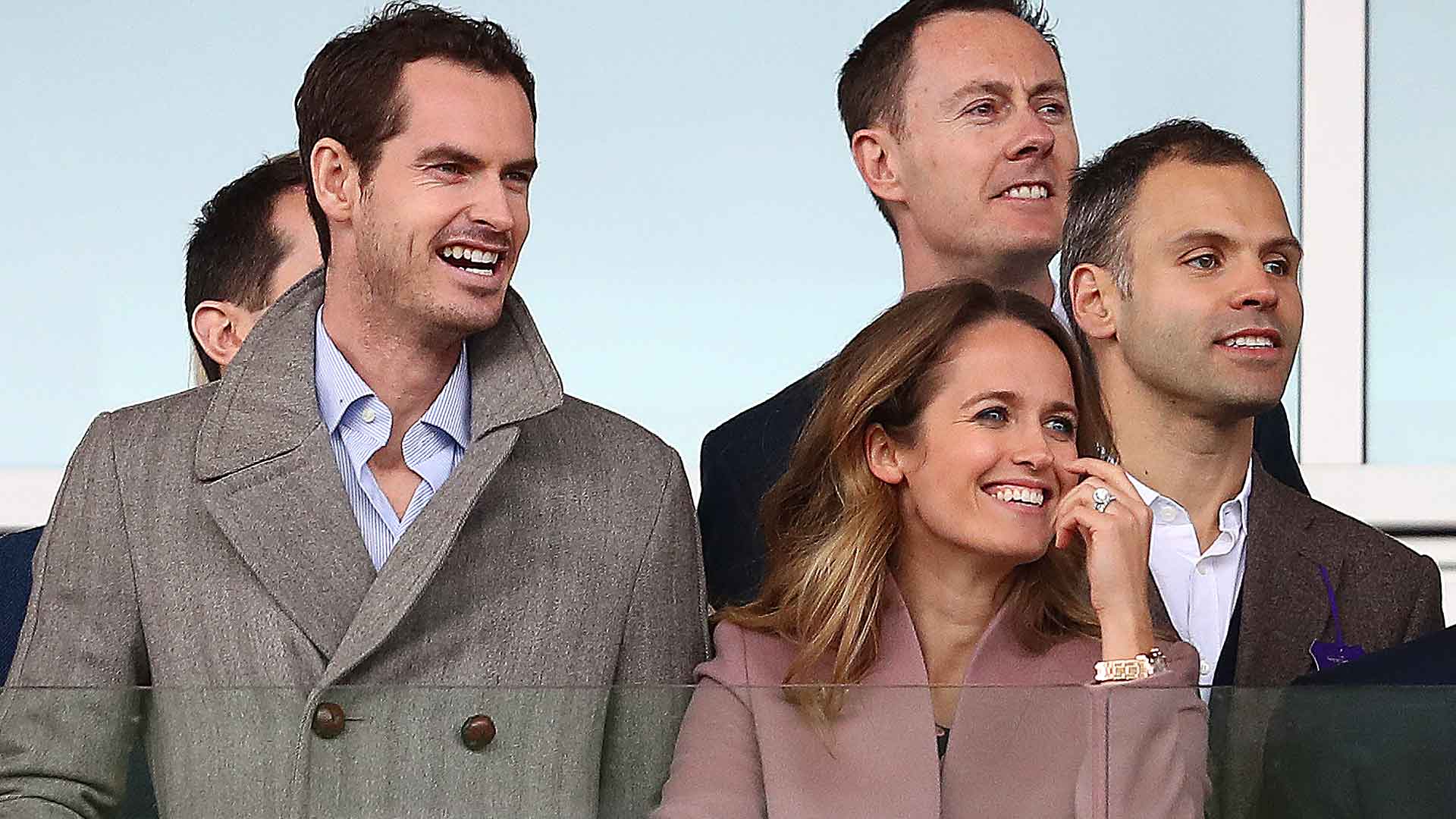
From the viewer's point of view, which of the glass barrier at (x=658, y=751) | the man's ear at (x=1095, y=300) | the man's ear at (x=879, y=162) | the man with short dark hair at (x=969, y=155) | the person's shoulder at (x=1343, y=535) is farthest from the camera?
the man's ear at (x=879, y=162)

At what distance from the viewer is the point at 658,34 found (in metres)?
3.35

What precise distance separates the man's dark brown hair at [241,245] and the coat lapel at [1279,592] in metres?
1.20

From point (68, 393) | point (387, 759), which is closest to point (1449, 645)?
point (387, 759)

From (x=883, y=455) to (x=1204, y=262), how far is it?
19.6 inches

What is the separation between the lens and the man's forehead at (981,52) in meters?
2.68

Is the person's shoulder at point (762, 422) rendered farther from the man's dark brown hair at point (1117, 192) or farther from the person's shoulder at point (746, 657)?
the person's shoulder at point (746, 657)

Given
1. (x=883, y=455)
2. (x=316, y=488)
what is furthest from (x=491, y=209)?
(x=883, y=455)

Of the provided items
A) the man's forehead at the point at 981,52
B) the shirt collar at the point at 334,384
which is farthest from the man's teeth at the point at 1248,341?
the shirt collar at the point at 334,384

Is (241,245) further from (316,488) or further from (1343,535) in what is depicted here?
(1343,535)

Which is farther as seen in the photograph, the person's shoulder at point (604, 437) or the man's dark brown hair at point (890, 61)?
the man's dark brown hair at point (890, 61)

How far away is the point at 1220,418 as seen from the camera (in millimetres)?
2322

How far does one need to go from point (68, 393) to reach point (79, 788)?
1842 mm

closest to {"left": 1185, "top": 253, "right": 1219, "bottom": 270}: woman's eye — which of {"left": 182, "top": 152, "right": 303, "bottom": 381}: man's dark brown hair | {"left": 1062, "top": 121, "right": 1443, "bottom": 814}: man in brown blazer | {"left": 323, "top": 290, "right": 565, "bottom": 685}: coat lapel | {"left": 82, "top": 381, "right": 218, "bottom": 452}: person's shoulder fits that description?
{"left": 1062, "top": 121, "right": 1443, "bottom": 814}: man in brown blazer

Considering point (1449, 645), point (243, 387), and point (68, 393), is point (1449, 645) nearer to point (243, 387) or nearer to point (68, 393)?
point (243, 387)
